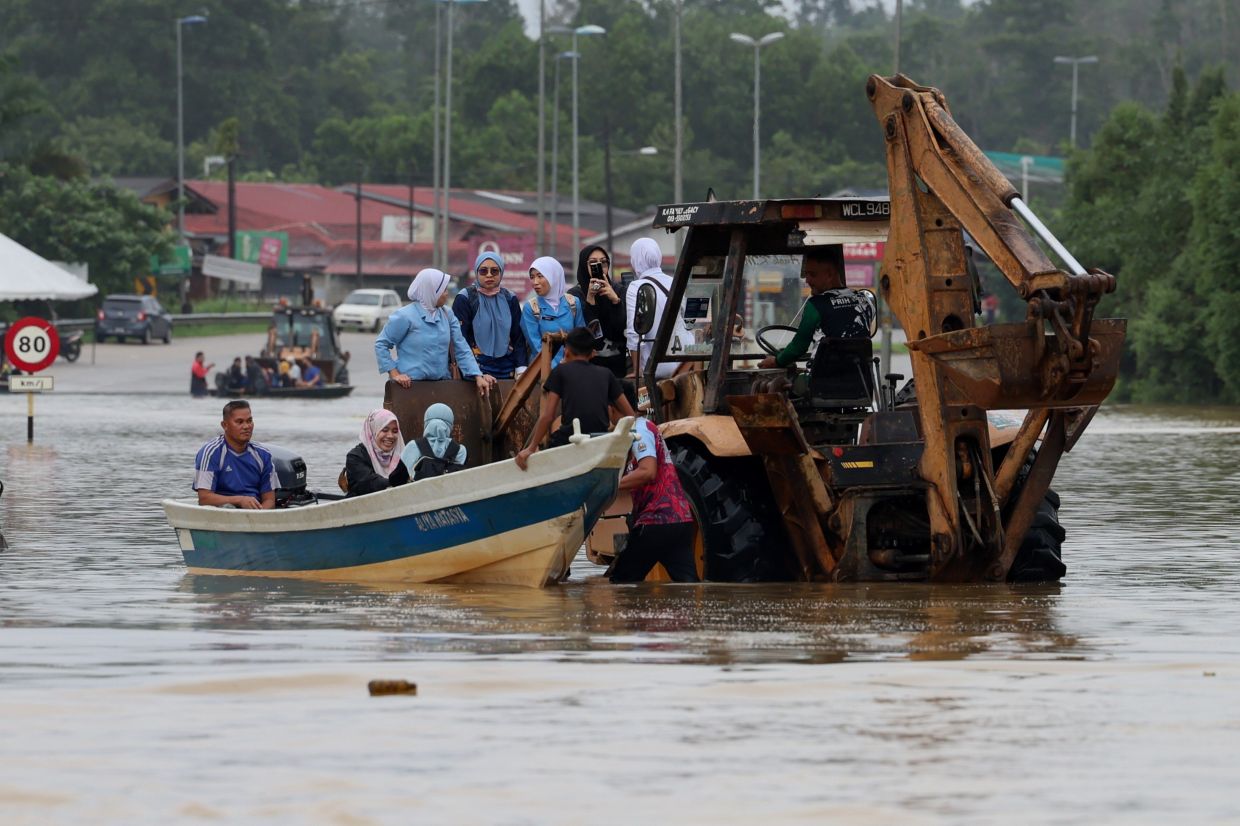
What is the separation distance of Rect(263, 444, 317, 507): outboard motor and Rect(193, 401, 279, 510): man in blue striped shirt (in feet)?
0.16

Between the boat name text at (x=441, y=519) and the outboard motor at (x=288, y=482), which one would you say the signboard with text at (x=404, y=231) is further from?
the boat name text at (x=441, y=519)

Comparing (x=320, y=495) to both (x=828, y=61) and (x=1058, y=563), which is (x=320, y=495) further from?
(x=828, y=61)

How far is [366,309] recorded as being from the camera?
81750mm

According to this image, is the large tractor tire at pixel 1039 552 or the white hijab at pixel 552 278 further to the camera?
the white hijab at pixel 552 278

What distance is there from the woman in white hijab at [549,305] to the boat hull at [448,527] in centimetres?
223

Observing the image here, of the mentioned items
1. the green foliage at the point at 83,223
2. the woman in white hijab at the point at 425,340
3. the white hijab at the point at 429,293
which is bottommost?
the woman in white hijab at the point at 425,340

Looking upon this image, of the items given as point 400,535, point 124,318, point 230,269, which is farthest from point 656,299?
point 230,269

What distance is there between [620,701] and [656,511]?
4474 mm

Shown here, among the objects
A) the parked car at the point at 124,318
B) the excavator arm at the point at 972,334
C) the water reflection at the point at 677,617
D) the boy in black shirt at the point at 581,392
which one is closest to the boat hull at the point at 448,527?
the water reflection at the point at 677,617

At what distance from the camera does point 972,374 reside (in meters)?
11.5

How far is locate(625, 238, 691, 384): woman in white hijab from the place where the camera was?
13.7 metres

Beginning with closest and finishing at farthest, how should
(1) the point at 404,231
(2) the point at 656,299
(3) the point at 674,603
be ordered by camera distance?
(3) the point at 674,603 → (2) the point at 656,299 → (1) the point at 404,231

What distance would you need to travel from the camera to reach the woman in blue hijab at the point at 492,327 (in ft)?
52.7

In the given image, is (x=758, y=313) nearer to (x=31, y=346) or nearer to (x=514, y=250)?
Result: (x=31, y=346)
